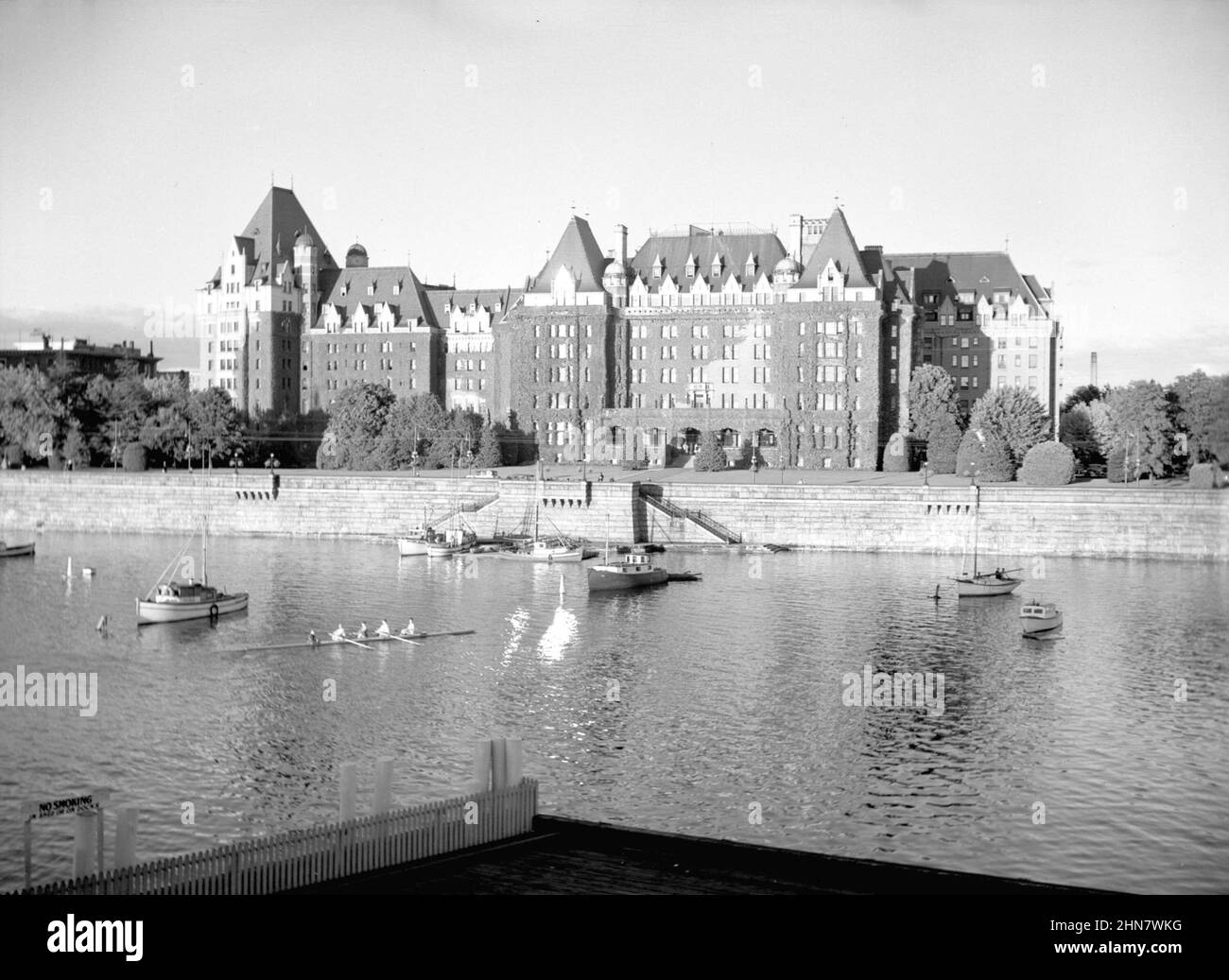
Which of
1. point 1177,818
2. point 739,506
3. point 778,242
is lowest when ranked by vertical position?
point 1177,818

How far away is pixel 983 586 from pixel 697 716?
3161 centimetres

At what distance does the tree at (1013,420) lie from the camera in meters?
111

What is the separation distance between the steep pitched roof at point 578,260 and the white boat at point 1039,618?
72835 millimetres

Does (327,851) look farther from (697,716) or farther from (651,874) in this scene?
(697,716)

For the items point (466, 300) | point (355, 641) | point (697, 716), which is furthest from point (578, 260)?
point (697, 716)

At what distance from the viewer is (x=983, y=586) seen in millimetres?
74312

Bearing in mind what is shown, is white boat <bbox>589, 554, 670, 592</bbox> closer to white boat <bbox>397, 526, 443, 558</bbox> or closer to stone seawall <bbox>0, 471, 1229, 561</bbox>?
white boat <bbox>397, 526, 443, 558</bbox>

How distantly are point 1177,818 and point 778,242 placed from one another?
324ft

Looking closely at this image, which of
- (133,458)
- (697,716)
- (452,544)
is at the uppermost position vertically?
(133,458)

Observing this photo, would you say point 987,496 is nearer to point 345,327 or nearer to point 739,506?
point 739,506

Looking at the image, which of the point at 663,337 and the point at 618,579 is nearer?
the point at 618,579

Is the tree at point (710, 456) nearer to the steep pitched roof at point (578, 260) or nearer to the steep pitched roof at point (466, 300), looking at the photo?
the steep pitched roof at point (578, 260)

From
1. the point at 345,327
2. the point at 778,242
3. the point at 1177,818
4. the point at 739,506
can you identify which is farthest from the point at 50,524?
the point at 1177,818

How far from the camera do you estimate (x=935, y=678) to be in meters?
53.5
